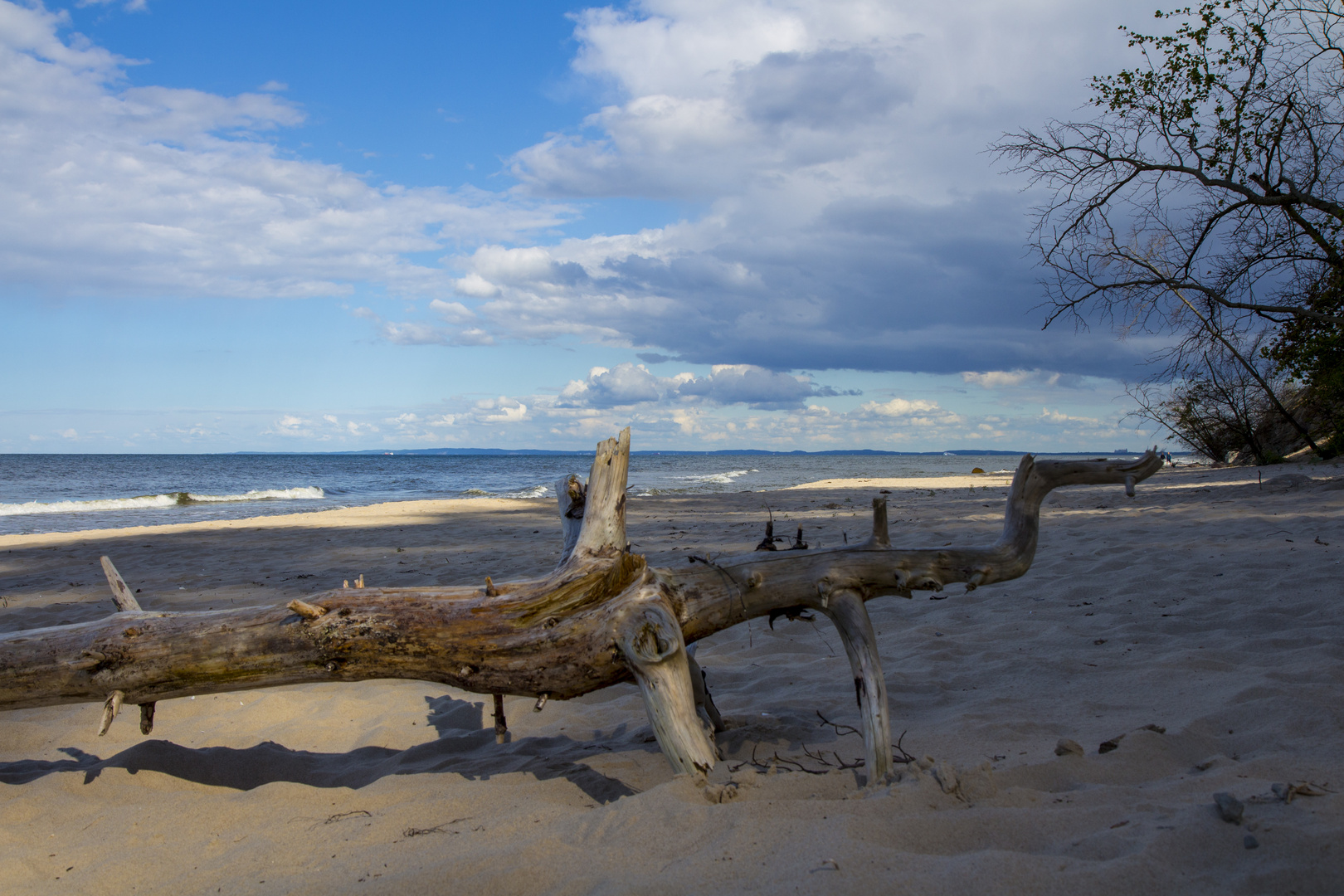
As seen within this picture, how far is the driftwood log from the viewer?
3.07 m

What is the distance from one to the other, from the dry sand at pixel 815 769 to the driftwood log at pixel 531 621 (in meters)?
0.47

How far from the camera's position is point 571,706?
438 cm

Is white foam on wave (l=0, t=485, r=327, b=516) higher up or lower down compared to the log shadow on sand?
lower down

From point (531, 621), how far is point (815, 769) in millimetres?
1303

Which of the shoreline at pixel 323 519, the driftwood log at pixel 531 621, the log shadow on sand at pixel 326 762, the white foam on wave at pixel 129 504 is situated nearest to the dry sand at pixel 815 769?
the log shadow on sand at pixel 326 762

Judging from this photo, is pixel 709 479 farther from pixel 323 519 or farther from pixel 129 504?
pixel 129 504

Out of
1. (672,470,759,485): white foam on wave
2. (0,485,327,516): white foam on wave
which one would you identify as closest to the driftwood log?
(0,485,327,516): white foam on wave

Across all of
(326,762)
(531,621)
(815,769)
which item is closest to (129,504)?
(326,762)

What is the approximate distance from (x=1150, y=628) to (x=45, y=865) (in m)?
5.68

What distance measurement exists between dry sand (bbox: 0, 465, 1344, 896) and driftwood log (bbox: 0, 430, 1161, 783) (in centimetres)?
47

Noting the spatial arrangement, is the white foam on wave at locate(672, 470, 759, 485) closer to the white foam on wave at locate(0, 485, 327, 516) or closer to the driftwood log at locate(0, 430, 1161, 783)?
the white foam on wave at locate(0, 485, 327, 516)

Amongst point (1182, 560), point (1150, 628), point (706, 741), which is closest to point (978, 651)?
point (1150, 628)

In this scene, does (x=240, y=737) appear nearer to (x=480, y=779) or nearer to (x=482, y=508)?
(x=480, y=779)

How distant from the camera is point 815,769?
3.01 m
